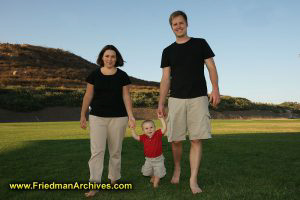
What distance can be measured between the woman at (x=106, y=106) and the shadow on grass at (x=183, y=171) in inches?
22.1

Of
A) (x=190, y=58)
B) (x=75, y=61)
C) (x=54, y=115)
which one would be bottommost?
(x=54, y=115)

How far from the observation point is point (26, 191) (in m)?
5.40

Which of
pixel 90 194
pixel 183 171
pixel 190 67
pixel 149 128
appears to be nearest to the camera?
pixel 90 194

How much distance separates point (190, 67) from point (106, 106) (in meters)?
1.30

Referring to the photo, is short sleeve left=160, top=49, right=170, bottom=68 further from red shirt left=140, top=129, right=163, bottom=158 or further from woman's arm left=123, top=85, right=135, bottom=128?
red shirt left=140, top=129, right=163, bottom=158

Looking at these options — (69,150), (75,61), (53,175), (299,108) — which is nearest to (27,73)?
(75,61)

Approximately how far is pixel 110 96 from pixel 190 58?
49.2 inches

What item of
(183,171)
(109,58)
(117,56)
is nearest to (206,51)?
(117,56)

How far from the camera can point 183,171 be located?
686cm

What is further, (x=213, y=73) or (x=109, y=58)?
(x=213, y=73)

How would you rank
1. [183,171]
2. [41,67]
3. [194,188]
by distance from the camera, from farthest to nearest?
[41,67], [183,171], [194,188]

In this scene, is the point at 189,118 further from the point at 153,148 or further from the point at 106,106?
the point at 106,106

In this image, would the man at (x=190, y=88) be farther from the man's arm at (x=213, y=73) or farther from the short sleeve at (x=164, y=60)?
the short sleeve at (x=164, y=60)

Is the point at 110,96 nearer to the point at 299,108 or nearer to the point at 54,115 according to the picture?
the point at 54,115
